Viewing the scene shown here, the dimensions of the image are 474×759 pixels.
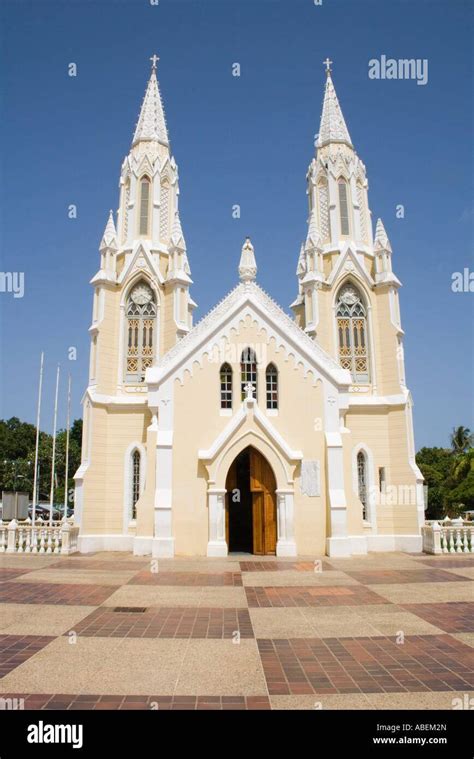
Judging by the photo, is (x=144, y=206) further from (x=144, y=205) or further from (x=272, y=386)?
(x=272, y=386)

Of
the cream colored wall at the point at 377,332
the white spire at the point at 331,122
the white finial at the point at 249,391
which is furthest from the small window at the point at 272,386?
the white spire at the point at 331,122

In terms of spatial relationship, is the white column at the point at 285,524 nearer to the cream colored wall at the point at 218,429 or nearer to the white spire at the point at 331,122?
the cream colored wall at the point at 218,429

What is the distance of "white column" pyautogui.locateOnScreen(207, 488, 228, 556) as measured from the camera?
1858 centimetres

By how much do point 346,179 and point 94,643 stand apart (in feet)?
77.7

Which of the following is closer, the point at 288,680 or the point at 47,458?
the point at 288,680

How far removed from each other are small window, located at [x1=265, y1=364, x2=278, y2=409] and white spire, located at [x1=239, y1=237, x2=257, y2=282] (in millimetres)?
4101

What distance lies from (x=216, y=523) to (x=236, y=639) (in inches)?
417

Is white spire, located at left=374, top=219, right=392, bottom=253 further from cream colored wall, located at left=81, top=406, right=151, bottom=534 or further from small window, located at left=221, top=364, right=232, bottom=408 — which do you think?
cream colored wall, located at left=81, top=406, right=151, bottom=534

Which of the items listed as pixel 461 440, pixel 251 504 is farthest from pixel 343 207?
pixel 461 440

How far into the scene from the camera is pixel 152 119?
90.6 feet

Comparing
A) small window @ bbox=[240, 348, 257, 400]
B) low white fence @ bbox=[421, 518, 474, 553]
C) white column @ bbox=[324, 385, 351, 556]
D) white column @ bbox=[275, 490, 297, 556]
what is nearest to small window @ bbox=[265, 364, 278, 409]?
small window @ bbox=[240, 348, 257, 400]

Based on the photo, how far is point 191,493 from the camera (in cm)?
1914
